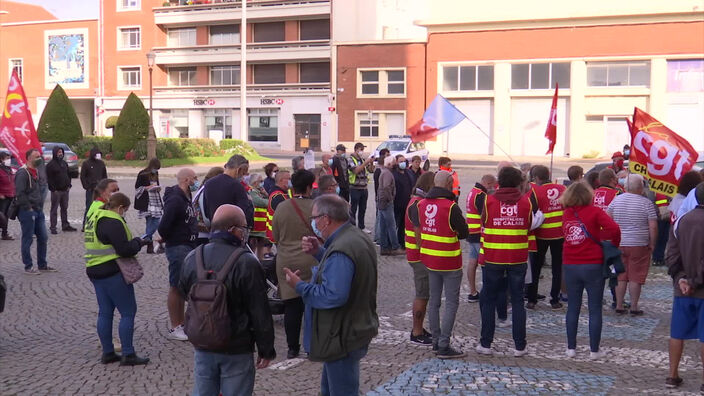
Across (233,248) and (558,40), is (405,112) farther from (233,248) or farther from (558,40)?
(233,248)

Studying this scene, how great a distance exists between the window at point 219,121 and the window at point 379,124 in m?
11.0

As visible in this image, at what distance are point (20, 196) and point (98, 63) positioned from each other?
178ft

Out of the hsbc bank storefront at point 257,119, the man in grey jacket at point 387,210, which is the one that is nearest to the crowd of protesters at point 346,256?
the man in grey jacket at point 387,210

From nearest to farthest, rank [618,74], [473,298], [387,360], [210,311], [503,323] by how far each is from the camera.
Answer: [210,311] → [387,360] → [503,323] → [473,298] → [618,74]

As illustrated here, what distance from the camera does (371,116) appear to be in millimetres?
52906

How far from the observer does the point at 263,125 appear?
58156mm

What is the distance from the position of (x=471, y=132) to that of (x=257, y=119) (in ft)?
54.8

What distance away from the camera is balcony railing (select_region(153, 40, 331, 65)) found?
55.5 m

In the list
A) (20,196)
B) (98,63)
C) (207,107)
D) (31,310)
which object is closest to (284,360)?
(31,310)

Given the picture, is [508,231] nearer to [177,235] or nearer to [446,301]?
[446,301]

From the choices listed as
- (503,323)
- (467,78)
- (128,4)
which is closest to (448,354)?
(503,323)

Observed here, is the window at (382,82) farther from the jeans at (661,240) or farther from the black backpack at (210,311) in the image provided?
the black backpack at (210,311)

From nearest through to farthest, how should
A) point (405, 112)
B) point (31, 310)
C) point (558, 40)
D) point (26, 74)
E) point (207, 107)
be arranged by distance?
point (31, 310) < point (558, 40) < point (405, 112) < point (207, 107) < point (26, 74)

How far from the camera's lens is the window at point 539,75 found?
47.8 metres
